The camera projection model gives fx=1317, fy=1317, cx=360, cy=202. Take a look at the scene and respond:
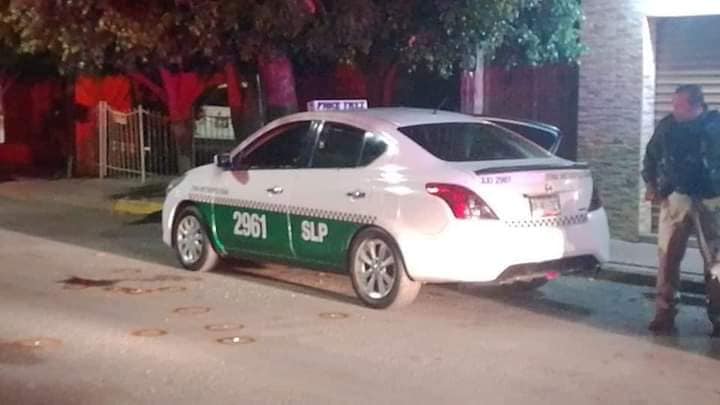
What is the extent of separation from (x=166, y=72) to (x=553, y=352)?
43.8 feet

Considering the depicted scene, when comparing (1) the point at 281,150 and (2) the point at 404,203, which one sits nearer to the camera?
(2) the point at 404,203

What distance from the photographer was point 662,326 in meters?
9.98

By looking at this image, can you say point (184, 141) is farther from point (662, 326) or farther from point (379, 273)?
point (662, 326)

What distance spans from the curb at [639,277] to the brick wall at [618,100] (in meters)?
1.91

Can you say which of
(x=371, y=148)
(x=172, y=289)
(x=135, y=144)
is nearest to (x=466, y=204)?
(x=371, y=148)

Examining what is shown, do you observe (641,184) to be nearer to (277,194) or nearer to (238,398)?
(277,194)

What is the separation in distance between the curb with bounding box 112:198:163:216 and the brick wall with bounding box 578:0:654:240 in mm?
6608

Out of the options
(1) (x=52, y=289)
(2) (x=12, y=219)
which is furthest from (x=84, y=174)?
(1) (x=52, y=289)

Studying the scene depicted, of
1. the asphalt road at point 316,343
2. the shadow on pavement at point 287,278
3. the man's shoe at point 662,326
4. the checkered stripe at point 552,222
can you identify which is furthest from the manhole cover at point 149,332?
the man's shoe at point 662,326

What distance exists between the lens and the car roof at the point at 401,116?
11.0 m

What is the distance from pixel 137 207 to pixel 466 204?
970 cm

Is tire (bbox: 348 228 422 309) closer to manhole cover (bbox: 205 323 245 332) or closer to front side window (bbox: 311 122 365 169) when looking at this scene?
front side window (bbox: 311 122 365 169)

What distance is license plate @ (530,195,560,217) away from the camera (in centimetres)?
1023

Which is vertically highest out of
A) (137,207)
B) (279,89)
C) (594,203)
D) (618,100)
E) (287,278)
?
(279,89)
